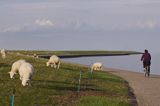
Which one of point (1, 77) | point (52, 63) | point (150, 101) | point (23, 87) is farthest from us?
point (52, 63)

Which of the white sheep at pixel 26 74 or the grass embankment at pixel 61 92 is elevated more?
the white sheep at pixel 26 74

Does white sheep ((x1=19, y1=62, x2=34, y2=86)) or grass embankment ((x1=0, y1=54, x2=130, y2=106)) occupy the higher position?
white sheep ((x1=19, y1=62, x2=34, y2=86))

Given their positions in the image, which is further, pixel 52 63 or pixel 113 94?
pixel 52 63

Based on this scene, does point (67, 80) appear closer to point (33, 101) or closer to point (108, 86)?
point (108, 86)

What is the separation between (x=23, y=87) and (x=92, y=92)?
3897mm

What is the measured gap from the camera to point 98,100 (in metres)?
24.5

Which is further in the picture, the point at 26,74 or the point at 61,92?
the point at 26,74

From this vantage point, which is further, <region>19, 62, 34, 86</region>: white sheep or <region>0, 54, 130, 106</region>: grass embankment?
<region>19, 62, 34, 86</region>: white sheep

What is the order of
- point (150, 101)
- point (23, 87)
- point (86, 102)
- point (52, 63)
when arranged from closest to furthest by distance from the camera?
point (86, 102) < point (150, 101) < point (23, 87) < point (52, 63)

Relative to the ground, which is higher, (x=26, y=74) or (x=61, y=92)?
(x=26, y=74)

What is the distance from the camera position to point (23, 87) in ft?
93.0

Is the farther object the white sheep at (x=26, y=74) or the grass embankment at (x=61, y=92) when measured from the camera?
the white sheep at (x=26, y=74)

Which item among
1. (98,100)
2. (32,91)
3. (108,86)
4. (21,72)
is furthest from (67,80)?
(98,100)

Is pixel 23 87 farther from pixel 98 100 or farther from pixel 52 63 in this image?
pixel 52 63
